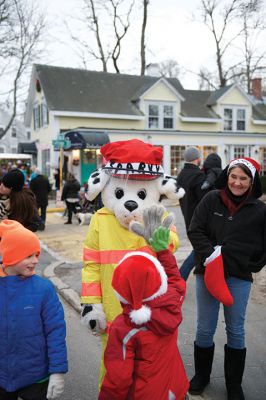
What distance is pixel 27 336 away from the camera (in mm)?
2445

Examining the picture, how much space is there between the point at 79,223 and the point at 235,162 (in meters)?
10.4

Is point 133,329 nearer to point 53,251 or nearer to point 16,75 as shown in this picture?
point 53,251

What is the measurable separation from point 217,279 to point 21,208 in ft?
7.52

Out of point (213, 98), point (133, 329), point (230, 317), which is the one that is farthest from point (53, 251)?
point (213, 98)

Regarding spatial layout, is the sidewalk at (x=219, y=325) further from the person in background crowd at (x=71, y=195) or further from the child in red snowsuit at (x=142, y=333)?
the person in background crowd at (x=71, y=195)

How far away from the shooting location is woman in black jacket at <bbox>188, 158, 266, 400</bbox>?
3127 millimetres

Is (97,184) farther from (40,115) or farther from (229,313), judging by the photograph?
(40,115)

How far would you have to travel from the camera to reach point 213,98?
26484mm

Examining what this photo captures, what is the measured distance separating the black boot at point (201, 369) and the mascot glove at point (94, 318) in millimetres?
1097

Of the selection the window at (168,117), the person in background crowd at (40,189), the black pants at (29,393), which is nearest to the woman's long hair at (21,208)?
the black pants at (29,393)

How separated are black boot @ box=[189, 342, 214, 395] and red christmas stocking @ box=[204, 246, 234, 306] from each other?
56cm

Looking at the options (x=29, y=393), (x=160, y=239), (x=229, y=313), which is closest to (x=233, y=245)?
(x=229, y=313)

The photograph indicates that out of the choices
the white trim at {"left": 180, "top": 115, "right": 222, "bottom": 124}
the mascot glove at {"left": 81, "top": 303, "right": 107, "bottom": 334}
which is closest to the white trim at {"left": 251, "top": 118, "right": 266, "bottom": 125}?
the white trim at {"left": 180, "top": 115, "right": 222, "bottom": 124}

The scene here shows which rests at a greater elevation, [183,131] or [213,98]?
[213,98]
